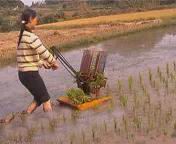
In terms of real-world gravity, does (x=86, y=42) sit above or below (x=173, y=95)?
below

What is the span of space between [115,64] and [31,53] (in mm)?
6687

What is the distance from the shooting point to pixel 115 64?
1375cm

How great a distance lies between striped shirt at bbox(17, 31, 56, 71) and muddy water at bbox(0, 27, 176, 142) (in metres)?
1.30

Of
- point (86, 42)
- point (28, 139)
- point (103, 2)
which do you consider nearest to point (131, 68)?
point (28, 139)

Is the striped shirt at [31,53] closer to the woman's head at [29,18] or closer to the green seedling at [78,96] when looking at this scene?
the woman's head at [29,18]

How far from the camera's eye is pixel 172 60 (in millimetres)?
13359

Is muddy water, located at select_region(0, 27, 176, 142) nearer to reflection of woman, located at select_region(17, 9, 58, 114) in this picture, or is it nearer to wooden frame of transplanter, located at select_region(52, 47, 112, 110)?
wooden frame of transplanter, located at select_region(52, 47, 112, 110)

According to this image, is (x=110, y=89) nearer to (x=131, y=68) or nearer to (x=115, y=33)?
(x=131, y=68)

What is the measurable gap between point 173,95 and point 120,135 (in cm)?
252

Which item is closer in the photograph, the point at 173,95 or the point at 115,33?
the point at 173,95

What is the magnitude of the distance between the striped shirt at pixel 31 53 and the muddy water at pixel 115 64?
130 cm

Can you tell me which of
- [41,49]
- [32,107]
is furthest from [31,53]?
[32,107]

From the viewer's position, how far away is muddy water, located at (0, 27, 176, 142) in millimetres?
9930

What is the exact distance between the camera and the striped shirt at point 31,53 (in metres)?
7.21
